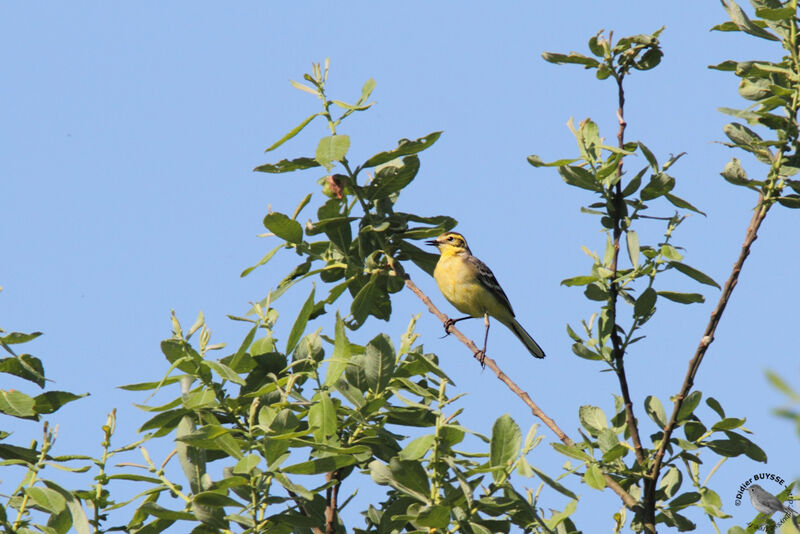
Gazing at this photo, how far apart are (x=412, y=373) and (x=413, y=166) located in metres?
1.20

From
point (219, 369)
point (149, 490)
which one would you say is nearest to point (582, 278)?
point (219, 369)

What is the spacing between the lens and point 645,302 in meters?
4.38

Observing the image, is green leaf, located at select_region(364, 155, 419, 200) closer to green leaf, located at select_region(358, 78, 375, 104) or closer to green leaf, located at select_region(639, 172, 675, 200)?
green leaf, located at select_region(358, 78, 375, 104)

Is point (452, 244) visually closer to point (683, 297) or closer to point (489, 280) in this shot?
point (489, 280)

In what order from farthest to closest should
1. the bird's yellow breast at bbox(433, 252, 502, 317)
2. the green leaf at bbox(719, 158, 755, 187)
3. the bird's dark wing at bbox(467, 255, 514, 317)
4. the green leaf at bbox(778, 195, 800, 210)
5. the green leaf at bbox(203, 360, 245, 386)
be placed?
the bird's dark wing at bbox(467, 255, 514, 317), the bird's yellow breast at bbox(433, 252, 502, 317), the green leaf at bbox(719, 158, 755, 187), the green leaf at bbox(778, 195, 800, 210), the green leaf at bbox(203, 360, 245, 386)

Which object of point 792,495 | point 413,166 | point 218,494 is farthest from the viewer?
point 413,166

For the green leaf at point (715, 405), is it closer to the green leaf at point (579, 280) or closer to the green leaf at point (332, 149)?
the green leaf at point (579, 280)

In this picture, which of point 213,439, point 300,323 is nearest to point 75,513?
point 213,439

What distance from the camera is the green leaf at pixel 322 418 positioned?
131 inches

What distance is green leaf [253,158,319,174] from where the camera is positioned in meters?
4.60

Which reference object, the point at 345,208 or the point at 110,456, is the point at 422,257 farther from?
the point at 110,456

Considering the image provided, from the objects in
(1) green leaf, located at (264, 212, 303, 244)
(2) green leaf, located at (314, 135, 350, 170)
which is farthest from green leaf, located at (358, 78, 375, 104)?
(1) green leaf, located at (264, 212, 303, 244)

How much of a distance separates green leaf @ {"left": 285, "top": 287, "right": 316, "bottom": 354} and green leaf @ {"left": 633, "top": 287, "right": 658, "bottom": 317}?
1633 millimetres

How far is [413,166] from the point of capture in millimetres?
4695
